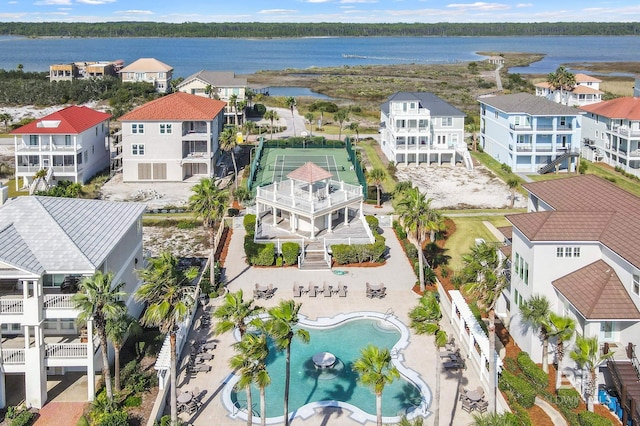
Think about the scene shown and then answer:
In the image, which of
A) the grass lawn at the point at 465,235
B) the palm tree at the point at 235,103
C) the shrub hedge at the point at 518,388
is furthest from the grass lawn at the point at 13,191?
the shrub hedge at the point at 518,388

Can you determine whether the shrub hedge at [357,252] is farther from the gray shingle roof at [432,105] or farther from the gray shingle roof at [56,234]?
the gray shingle roof at [432,105]

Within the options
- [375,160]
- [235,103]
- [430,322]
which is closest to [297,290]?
[430,322]

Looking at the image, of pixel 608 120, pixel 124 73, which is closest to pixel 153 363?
pixel 608 120

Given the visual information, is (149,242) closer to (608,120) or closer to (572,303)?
(572,303)

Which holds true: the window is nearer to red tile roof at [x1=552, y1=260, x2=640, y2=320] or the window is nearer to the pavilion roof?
the pavilion roof

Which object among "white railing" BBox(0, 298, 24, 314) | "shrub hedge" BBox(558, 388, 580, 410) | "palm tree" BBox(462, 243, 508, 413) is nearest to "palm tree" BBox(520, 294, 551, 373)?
"shrub hedge" BBox(558, 388, 580, 410)

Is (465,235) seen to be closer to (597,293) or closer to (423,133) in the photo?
(597,293)
